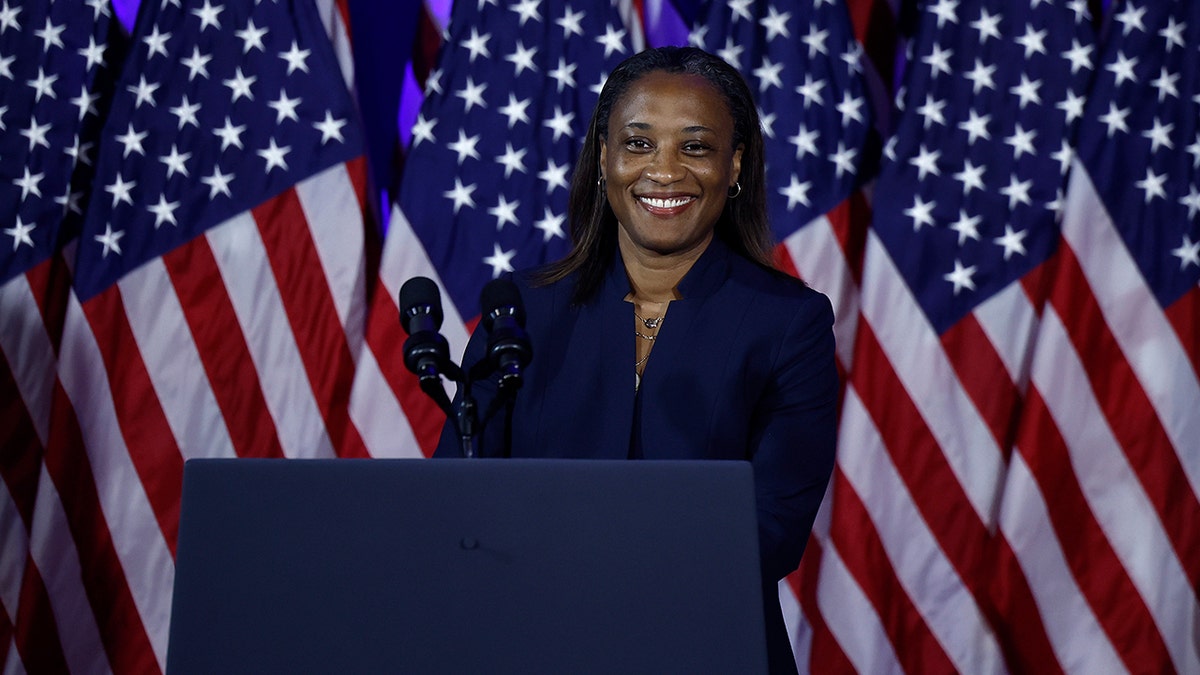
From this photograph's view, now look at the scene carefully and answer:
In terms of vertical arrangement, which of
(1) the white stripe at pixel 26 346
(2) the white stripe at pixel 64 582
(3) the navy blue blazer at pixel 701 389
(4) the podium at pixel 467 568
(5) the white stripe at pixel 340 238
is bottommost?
(2) the white stripe at pixel 64 582

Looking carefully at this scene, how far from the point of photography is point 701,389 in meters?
1.64

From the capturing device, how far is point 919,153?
3.52 metres

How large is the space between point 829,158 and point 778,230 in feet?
0.85

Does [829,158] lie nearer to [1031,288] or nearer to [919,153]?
[919,153]

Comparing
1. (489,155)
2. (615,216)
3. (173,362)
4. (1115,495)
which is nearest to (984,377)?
(1115,495)

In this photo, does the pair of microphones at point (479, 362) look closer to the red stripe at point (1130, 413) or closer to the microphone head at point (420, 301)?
the microphone head at point (420, 301)

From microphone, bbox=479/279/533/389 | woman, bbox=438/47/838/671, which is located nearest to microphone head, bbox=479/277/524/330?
microphone, bbox=479/279/533/389

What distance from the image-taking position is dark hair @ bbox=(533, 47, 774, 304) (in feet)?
5.99

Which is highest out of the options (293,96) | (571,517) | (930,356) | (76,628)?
(293,96)

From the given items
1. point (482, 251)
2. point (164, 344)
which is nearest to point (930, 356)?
point (482, 251)

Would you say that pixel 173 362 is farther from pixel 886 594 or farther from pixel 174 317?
pixel 886 594

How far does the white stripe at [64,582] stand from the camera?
136 inches

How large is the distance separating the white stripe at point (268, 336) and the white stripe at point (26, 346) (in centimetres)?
56

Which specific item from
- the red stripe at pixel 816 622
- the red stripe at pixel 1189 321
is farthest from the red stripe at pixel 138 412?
the red stripe at pixel 1189 321
